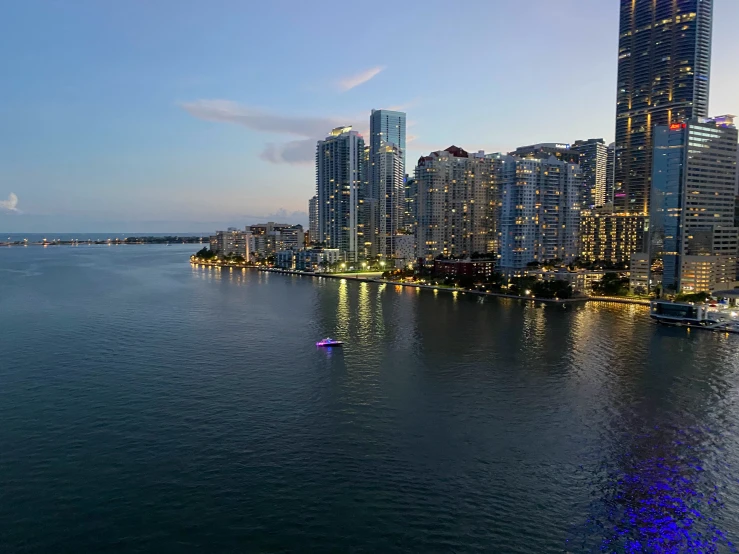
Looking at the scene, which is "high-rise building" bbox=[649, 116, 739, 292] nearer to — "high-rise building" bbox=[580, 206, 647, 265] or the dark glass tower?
"high-rise building" bbox=[580, 206, 647, 265]

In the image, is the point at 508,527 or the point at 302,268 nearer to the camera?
the point at 508,527

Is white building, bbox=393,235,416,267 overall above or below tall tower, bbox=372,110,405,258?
below

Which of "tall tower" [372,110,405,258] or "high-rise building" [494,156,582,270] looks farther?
"tall tower" [372,110,405,258]

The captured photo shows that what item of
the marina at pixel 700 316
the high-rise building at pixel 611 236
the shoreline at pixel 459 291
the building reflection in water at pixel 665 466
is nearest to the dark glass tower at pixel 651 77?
the high-rise building at pixel 611 236

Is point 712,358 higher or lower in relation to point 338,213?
lower

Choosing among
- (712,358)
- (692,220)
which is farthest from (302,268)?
(712,358)

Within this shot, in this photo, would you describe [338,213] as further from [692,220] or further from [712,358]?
[712,358]

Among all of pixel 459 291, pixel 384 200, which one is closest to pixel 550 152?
pixel 384 200

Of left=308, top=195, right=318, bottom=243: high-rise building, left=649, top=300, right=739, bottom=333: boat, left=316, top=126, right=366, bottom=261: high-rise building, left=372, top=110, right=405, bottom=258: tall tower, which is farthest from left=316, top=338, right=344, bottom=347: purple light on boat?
left=308, top=195, right=318, bottom=243: high-rise building
